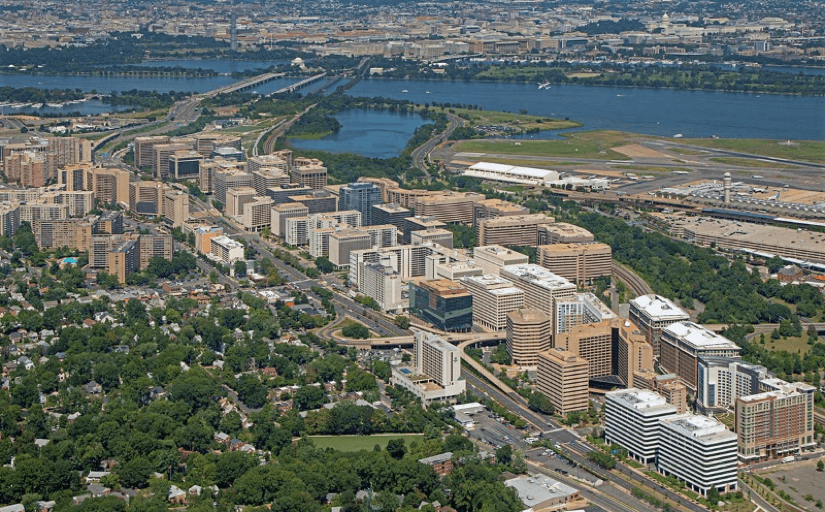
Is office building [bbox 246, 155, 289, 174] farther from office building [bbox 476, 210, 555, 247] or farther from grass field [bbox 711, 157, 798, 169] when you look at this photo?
grass field [bbox 711, 157, 798, 169]

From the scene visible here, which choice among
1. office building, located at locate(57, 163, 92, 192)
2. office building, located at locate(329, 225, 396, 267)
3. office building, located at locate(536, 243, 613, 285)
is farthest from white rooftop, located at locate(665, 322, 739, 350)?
office building, located at locate(57, 163, 92, 192)

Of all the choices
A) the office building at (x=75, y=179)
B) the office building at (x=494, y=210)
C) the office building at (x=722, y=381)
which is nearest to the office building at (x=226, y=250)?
the office building at (x=494, y=210)

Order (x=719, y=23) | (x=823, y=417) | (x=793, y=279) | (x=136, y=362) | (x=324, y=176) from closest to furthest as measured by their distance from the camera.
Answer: (x=823, y=417) → (x=136, y=362) → (x=793, y=279) → (x=324, y=176) → (x=719, y=23)

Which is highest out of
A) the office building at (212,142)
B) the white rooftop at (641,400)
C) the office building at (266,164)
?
the office building at (212,142)

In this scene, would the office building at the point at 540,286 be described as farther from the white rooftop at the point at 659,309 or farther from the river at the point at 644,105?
the river at the point at 644,105

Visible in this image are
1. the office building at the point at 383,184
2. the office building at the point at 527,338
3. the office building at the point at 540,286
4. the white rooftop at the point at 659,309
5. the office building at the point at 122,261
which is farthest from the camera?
the office building at the point at 383,184

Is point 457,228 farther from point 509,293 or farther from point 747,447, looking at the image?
point 747,447

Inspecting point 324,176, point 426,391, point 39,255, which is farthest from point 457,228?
point 426,391
